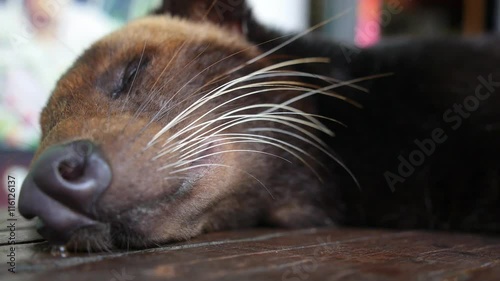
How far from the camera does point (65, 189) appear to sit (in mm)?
1082

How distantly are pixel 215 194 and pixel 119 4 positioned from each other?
8.75 feet

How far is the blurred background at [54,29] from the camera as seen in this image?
9.94 feet

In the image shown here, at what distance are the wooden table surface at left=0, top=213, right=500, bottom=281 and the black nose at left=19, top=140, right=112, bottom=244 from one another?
0.06 m

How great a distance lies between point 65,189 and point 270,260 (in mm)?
421

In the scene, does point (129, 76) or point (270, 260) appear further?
point (129, 76)

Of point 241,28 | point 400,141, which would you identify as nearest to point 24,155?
point 241,28

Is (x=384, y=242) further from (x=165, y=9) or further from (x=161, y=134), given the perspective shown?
(x=165, y=9)

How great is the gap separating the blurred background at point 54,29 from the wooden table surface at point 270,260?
43.7 inches

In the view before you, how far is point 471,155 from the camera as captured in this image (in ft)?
5.65

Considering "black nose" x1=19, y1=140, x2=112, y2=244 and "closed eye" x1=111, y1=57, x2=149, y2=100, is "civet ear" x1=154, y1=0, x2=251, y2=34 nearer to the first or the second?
"closed eye" x1=111, y1=57, x2=149, y2=100

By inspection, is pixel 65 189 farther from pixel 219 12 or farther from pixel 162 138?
pixel 219 12

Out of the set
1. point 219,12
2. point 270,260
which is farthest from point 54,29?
point 270,260

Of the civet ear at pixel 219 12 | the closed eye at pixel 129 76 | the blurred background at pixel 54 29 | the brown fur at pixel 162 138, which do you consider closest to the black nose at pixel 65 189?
the brown fur at pixel 162 138

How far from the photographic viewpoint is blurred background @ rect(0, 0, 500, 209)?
3.03 meters
